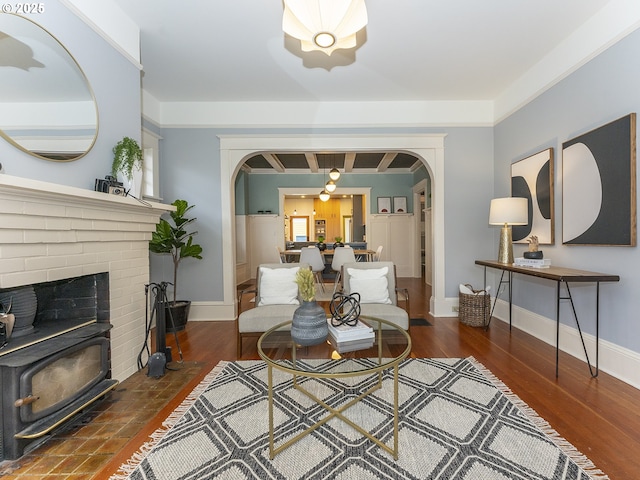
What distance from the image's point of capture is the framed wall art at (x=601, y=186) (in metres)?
2.11

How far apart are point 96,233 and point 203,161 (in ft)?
7.15

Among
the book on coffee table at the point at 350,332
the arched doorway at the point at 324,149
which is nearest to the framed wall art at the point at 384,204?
the arched doorway at the point at 324,149

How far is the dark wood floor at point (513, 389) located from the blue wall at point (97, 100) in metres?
1.53

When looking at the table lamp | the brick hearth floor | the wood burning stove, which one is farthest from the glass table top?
the table lamp

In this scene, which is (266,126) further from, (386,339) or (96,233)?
(386,339)

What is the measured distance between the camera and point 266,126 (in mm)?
3920

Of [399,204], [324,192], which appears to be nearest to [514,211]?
[324,192]

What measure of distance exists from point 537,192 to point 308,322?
2920mm

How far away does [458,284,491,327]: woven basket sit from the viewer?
3438mm

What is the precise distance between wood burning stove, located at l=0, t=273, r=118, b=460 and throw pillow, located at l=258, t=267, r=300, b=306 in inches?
52.2

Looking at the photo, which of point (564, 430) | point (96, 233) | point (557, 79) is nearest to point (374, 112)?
point (557, 79)

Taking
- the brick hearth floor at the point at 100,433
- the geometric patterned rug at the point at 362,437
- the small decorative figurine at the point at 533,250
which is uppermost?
the small decorative figurine at the point at 533,250

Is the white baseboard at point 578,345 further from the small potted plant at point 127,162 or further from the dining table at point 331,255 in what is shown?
the small potted plant at point 127,162

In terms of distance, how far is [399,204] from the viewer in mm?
7418
